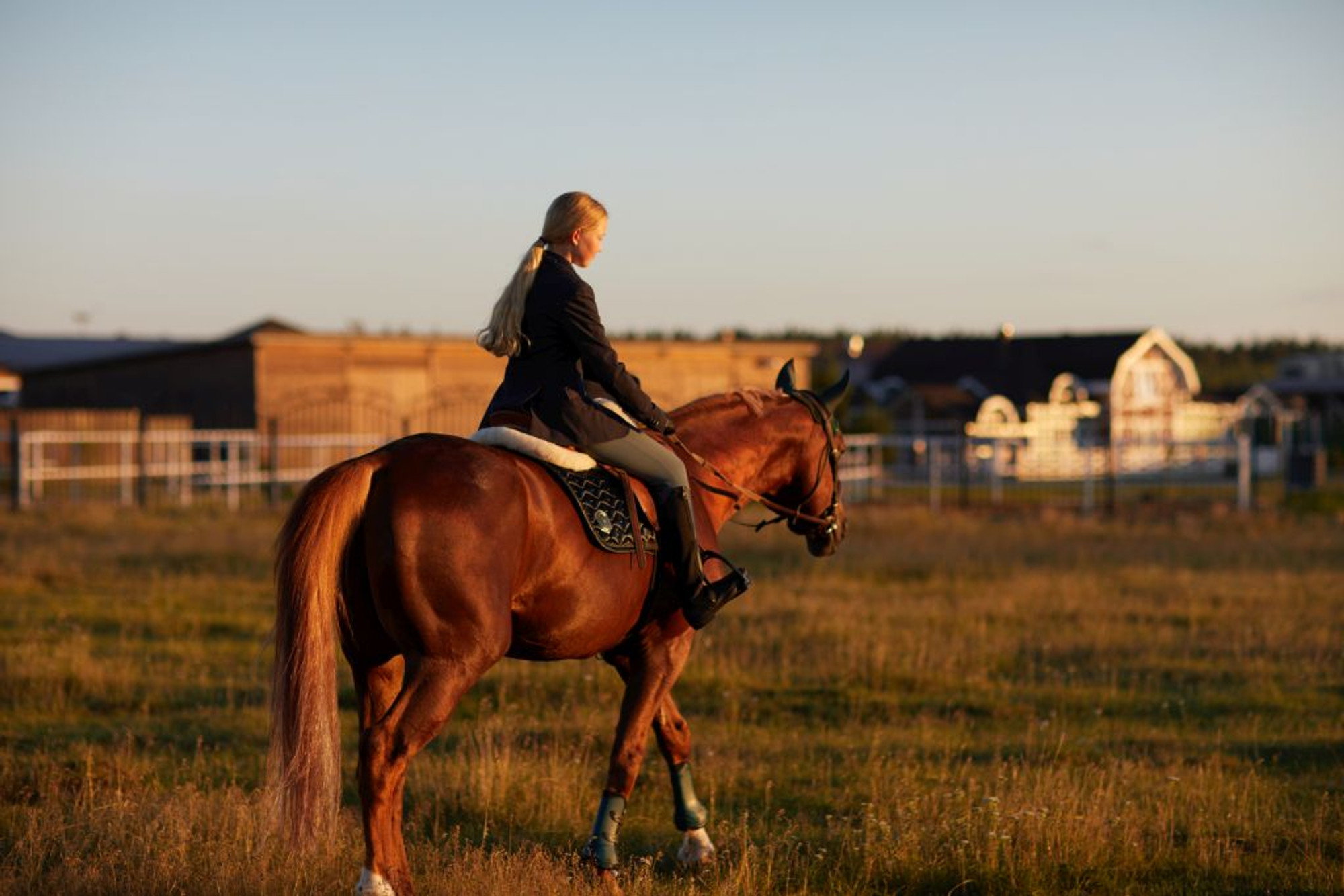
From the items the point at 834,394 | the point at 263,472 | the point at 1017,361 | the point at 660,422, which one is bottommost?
the point at 263,472

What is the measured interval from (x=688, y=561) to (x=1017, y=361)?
6621cm

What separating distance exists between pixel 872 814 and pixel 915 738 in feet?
8.58

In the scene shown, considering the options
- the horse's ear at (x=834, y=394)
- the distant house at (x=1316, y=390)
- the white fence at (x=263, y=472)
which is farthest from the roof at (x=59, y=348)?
the horse's ear at (x=834, y=394)

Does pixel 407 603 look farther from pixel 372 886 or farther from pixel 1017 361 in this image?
pixel 1017 361

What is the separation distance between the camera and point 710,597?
6.98 m

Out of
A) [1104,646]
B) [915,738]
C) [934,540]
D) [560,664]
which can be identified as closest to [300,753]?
[915,738]

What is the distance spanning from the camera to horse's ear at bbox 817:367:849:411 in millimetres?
8445

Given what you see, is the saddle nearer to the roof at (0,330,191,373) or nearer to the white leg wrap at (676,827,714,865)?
the white leg wrap at (676,827,714,865)

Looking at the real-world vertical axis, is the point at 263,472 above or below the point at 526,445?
below

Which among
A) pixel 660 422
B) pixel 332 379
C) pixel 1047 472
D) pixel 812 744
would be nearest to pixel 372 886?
pixel 660 422

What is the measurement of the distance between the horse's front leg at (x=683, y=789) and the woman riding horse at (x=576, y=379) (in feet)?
2.08

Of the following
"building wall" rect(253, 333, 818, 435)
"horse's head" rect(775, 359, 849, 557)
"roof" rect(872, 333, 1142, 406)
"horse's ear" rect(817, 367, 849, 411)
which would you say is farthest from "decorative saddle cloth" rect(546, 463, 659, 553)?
"roof" rect(872, 333, 1142, 406)

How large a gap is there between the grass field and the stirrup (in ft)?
3.64

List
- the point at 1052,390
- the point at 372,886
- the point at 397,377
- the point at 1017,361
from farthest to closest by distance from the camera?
the point at 1017,361 < the point at 1052,390 < the point at 397,377 < the point at 372,886
